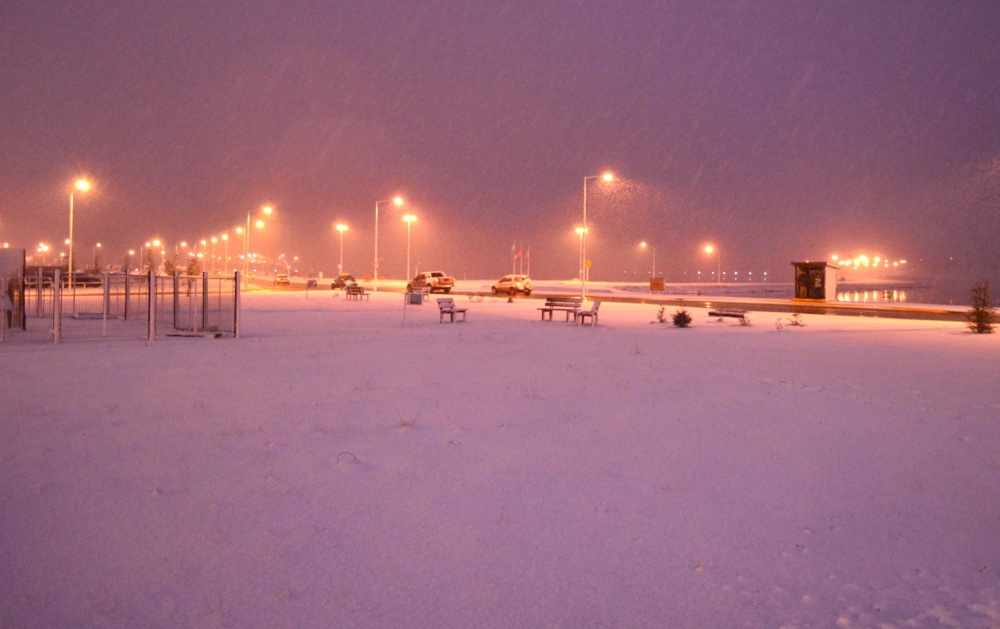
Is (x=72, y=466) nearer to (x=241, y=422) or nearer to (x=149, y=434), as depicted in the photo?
(x=149, y=434)

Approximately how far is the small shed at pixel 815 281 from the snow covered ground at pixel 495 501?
129ft

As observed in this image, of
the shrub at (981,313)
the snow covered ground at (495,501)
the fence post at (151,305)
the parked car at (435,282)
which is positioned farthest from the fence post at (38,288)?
the parked car at (435,282)

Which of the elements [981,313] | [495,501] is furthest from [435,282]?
[495,501]

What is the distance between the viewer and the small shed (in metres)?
48.1

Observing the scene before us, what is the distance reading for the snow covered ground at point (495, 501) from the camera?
433cm

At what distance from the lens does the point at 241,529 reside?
5.24 m

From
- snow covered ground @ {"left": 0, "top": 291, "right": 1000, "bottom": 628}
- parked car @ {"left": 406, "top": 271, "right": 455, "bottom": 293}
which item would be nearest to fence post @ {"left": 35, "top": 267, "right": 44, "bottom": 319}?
snow covered ground @ {"left": 0, "top": 291, "right": 1000, "bottom": 628}

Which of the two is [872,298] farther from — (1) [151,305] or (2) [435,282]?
(1) [151,305]

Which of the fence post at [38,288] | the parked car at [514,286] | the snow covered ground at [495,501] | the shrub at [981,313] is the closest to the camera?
the snow covered ground at [495,501]

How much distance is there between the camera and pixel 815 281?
159 feet

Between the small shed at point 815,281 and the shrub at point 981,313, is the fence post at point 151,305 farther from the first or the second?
the small shed at point 815,281

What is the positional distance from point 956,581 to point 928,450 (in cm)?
306

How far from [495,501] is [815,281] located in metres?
47.6

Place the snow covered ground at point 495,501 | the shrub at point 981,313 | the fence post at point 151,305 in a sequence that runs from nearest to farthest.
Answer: the snow covered ground at point 495,501 < the fence post at point 151,305 < the shrub at point 981,313
